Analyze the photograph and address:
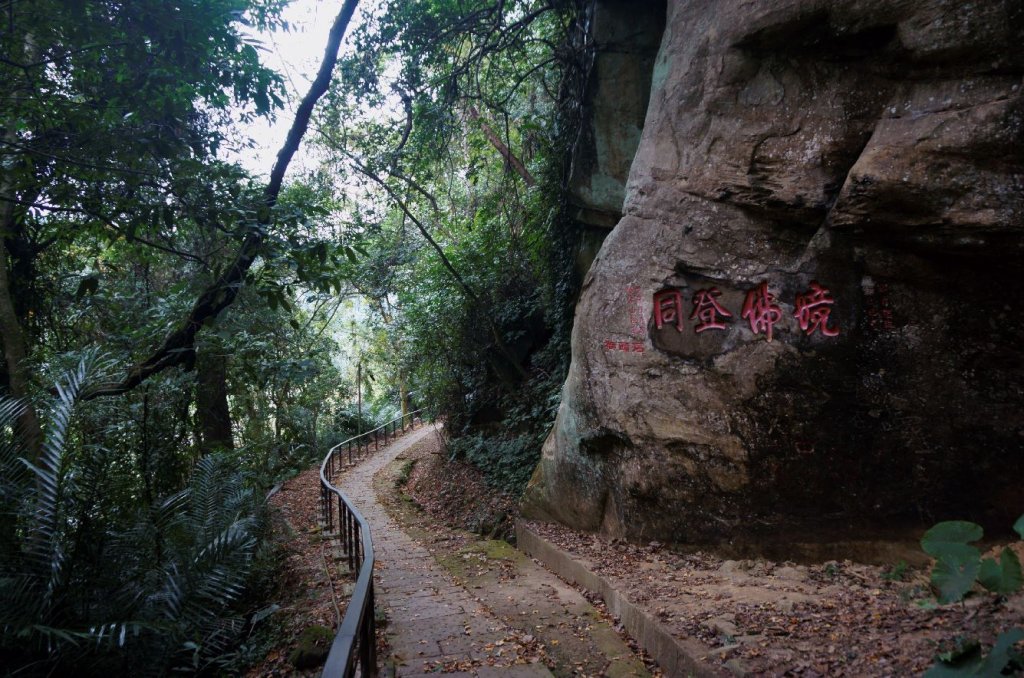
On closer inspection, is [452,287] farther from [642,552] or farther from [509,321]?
[642,552]

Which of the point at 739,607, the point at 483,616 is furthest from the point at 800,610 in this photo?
the point at 483,616

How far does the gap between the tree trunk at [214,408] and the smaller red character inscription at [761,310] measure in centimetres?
891

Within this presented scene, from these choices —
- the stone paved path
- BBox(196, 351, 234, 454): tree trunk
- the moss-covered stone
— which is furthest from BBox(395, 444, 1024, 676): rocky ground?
BBox(196, 351, 234, 454): tree trunk

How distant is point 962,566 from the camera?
9.20ft

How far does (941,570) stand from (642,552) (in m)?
3.99

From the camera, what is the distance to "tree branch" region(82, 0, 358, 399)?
19.7 ft

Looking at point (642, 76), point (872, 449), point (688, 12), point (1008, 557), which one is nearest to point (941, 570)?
A: point (1008, 557)

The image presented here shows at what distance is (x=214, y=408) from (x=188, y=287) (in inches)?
217

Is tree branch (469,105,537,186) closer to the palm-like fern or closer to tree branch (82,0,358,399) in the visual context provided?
tree branch (82,0,358,399)

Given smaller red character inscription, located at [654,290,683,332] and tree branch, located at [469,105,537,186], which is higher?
tree branch, located at [469,105,537,186]

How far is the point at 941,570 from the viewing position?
9.43 feet

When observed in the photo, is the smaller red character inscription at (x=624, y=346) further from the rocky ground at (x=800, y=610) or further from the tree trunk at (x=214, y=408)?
the tree trunk at (x=214, y=408)

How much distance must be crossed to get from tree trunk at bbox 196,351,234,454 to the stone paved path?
14.9 ft

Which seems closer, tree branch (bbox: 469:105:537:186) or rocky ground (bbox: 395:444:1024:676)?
rocky ground (bbox: 395:444:1024:676)
